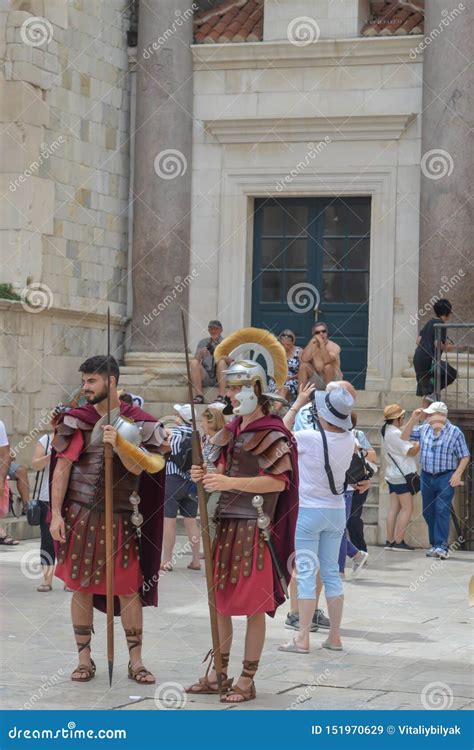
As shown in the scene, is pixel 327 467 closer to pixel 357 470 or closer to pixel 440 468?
pixel 357 470

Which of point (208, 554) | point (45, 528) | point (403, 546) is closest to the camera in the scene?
point (208, 554)

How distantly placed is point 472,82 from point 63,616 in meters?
10.2

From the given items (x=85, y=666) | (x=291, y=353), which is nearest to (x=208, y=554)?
(x=85, y=666)

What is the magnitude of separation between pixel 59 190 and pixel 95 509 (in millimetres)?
11072

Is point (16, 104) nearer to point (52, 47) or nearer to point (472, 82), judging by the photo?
point (52, 47)

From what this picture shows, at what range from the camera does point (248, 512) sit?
8102 millimetres

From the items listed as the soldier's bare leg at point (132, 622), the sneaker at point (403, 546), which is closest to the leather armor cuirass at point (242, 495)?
the soldier's bare leg at point (132, 622)

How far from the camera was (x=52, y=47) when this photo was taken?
18.6 m

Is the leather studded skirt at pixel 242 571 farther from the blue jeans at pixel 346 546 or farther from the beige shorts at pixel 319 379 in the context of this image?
the beige shorts at pixel 319 379

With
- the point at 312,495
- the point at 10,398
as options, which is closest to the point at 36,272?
the point at 10,398

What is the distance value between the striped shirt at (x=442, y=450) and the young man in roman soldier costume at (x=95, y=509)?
7.34 meters

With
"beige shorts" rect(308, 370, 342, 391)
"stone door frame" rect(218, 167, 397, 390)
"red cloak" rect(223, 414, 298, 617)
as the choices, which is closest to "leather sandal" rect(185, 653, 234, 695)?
"red cloak" rect(223, 414, 298, 617)

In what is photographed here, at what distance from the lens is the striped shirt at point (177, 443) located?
13375 mm

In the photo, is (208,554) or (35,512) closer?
(208,554)
